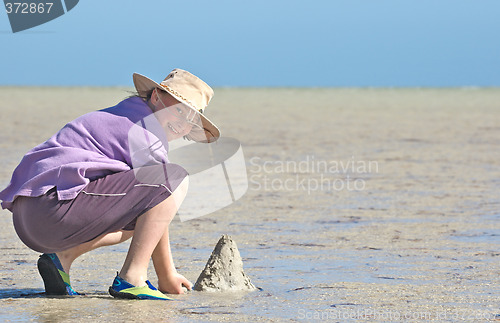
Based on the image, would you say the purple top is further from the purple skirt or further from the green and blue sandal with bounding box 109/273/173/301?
the green and blue sandal with bounding box 109/273/173/301

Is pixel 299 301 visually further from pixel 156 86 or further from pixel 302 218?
pixel 302 218

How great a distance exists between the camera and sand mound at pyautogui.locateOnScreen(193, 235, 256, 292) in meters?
3.77

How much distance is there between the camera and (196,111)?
11.7 ft

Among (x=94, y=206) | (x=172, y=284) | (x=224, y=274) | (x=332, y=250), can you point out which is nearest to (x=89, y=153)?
(x=94, y=206)

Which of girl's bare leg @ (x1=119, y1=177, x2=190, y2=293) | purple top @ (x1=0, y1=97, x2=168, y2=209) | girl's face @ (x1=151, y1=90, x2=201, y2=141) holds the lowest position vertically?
girl's bare leg @ (x1=119, y1=177, x2=190, y2=293)

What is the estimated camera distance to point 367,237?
5.07 m

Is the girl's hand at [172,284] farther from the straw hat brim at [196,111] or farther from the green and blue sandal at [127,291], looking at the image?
the straw hat brim at [196,111]

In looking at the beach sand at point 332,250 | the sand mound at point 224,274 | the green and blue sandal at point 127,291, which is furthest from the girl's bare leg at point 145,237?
the sand mound at point 224,274

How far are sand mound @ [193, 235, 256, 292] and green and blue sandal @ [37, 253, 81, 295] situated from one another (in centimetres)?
56

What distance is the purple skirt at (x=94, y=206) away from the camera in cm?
→ 337

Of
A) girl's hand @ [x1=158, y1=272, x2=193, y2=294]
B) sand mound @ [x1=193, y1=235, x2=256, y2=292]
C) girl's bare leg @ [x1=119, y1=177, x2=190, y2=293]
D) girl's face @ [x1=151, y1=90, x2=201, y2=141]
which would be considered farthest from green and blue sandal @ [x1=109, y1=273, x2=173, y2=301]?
girl's face @ [x1=151, y1=90, x2=201, y2=141]

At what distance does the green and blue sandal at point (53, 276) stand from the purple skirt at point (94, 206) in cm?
10

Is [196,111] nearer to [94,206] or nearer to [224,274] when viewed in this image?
[94,206]

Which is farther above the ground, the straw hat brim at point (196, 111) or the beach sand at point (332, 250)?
the straw hat brim at point (196, 111)
